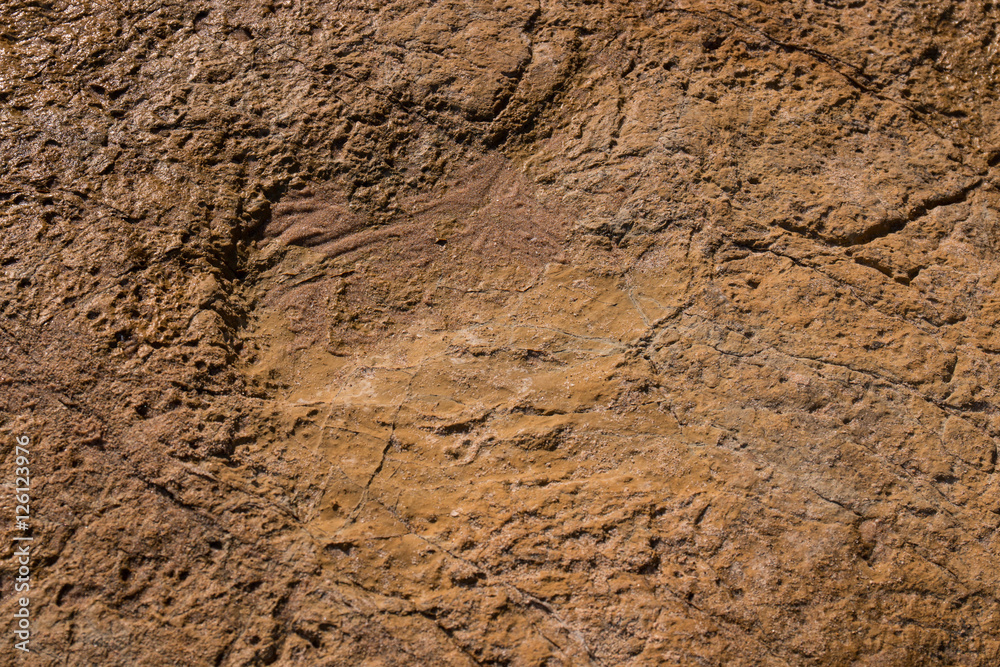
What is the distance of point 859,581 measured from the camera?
5.91 feet

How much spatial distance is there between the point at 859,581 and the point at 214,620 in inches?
65.4

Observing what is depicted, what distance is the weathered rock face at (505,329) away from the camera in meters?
1.82

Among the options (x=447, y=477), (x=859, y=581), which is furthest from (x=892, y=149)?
(x=447, y=477)

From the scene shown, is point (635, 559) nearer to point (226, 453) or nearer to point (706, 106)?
point (226, 453)

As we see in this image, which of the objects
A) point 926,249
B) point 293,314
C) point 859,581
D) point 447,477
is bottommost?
point 859,581

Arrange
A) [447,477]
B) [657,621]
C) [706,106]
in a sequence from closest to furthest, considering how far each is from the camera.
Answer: [657,621], [447,477], [706,106]

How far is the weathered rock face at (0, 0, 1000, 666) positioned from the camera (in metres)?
1.82

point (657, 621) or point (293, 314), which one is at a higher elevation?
point (293, 314)

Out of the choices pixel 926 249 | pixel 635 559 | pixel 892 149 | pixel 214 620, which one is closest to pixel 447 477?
pixel 635 559

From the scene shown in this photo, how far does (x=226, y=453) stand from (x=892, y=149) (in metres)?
2.23

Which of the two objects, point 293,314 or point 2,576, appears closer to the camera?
point 2,576

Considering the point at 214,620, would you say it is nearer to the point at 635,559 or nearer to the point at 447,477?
the point at 447,477

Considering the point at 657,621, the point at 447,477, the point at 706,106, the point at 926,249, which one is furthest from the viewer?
the point at 706,106

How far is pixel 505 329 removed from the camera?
2162mm
